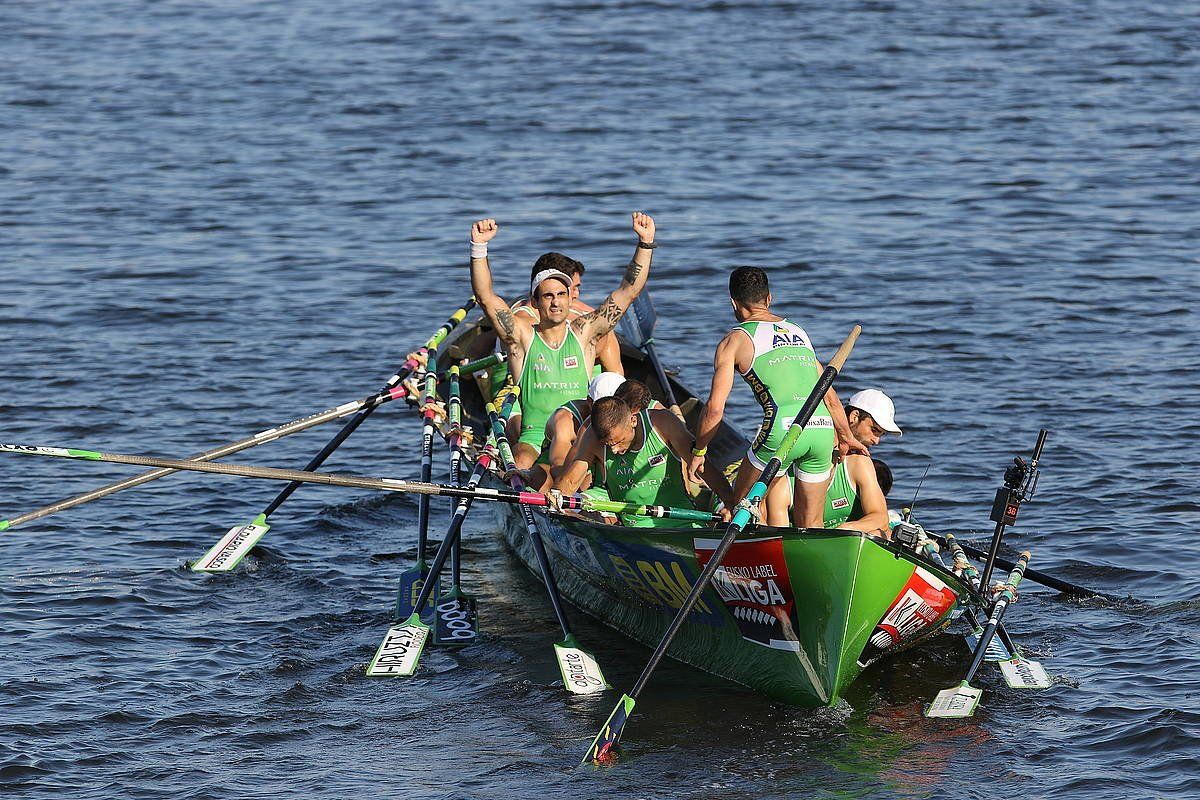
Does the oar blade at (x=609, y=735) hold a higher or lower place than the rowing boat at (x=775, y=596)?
lower

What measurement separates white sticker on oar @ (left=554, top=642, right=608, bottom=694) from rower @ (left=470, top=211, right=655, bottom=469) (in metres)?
1.95

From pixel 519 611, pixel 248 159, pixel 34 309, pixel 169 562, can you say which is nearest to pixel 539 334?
pixel 519 611

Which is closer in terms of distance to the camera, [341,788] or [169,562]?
[341,788]

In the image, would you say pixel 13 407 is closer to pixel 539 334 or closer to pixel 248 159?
pixel 539 334

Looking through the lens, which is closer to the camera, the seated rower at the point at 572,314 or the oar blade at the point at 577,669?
the oar blade at the point at 577,669

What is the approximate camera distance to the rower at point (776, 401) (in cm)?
995

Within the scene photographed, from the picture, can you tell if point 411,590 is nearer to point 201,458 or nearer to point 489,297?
point 201,458

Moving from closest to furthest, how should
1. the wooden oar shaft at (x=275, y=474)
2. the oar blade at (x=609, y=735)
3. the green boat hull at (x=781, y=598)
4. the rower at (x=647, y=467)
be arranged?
the green boat hull at (x=781, y=598), the oar blade at (x=609, y=735), the wooden oar shaft at (x=275, y=474), the rower at (x=647, y=467)

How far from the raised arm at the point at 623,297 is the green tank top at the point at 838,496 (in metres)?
2.80

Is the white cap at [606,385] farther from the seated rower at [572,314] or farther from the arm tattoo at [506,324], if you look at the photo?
the arm tattoo at [506,324]

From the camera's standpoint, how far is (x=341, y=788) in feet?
30.2

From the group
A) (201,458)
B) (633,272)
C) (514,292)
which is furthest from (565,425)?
(514,292)

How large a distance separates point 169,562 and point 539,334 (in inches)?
151

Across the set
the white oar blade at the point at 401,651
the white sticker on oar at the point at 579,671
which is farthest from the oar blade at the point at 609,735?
the white oar blade at the point at 401,651
